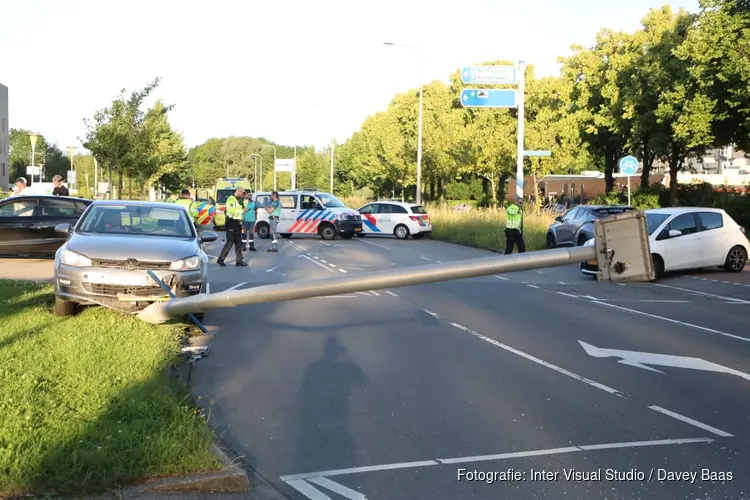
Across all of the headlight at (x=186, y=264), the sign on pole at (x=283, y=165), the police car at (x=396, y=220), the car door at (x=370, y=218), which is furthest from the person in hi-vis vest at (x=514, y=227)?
the sign on pole at (x=283, y=165)

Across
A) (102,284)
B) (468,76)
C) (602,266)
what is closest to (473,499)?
(602,266)

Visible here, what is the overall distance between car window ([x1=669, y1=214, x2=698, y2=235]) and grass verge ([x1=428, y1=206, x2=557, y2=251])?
306 inches

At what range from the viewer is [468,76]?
2731 centimetres

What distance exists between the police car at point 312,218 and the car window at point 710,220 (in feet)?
55.0

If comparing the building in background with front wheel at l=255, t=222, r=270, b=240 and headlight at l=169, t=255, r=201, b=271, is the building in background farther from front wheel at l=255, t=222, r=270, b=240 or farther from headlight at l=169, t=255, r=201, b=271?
headlight at l=169, t=255, r=201, b=271

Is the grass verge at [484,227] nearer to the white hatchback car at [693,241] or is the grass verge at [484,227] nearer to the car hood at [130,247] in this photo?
the white hatchback car at [693,241]

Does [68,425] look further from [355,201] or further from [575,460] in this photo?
[355,201]

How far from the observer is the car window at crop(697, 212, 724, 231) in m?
20.2

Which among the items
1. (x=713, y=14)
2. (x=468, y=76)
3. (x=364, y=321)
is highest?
(x=713, y=14)

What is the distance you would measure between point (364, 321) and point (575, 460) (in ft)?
22.2

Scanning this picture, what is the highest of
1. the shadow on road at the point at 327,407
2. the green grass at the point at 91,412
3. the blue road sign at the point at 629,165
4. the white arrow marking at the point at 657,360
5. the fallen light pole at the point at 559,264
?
the blue road sign at the point at 629,165

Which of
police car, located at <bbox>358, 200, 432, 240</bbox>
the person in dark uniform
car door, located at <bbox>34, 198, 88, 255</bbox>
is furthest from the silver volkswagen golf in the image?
police car, located at <bbox>358, 200, 432, 240</bbox>

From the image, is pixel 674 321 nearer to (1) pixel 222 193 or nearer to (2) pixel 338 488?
(2) pixel 338 488

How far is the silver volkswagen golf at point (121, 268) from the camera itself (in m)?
10.4
